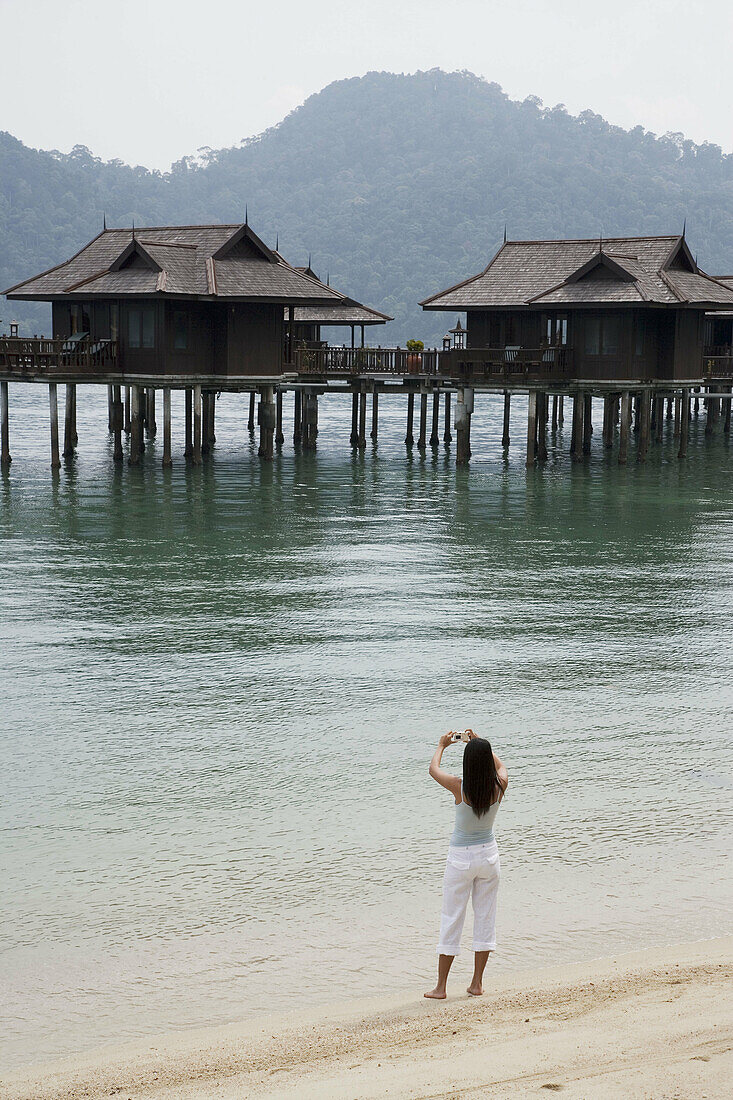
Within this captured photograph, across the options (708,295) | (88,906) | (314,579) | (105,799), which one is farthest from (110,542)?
(708,295)

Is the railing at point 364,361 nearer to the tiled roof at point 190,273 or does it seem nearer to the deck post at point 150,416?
the tiled roof at point 190,273

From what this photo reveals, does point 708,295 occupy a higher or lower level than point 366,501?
higher

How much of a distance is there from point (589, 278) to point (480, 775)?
37.5m

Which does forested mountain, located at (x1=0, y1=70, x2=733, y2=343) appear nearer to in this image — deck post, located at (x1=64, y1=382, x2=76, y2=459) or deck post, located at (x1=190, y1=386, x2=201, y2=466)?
deck post, located at (x1=64, y1=382, x2=76, y2=459)

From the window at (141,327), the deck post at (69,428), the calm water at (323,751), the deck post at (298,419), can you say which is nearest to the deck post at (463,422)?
the window at (141,327)

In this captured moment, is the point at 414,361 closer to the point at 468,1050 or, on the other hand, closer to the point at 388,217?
the point at 468,1050

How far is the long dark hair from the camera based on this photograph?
324 inches

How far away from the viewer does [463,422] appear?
45406 mm

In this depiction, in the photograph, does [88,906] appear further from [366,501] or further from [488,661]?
[366,501]

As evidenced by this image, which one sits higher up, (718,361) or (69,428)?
(718,361)

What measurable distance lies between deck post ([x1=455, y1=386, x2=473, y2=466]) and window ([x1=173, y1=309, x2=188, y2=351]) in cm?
926

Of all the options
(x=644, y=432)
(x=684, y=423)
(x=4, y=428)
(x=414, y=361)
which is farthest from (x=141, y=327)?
(x=684, y=423)

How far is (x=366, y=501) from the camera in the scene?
3622cm

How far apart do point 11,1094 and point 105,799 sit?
5.43 meters
